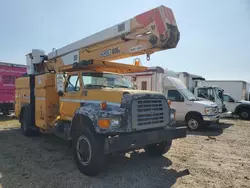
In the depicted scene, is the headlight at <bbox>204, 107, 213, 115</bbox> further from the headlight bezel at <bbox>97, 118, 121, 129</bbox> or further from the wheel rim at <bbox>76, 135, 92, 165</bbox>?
the wheel rim at <bbox>76, 135, 92, 165</bbox>

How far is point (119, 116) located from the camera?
4.07 metres

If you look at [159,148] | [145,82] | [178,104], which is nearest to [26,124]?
[159,148]

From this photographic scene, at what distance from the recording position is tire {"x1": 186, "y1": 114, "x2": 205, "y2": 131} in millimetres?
9648

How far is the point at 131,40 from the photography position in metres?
5.09

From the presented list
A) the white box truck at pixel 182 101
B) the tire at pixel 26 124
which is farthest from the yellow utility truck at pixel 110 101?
the white box truck at pixel 182 101

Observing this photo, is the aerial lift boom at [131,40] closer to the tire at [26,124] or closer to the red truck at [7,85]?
the tire at [26,124]

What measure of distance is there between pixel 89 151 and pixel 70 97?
5.89 feet

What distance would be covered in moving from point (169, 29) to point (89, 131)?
2711 mm

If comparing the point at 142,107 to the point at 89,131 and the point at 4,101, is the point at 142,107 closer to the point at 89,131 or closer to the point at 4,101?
the point at 89,131

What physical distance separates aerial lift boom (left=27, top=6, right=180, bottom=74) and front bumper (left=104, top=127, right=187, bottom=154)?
1.88 meters

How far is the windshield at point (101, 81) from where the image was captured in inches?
204

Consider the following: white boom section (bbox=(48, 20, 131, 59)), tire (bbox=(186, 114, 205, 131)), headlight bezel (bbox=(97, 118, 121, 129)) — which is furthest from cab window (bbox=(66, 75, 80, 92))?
tire (bbox=(186, 114, 205, 131))

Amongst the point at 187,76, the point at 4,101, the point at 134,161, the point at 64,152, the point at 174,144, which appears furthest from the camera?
the point at 187,76

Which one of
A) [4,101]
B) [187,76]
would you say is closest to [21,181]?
[4,101]
